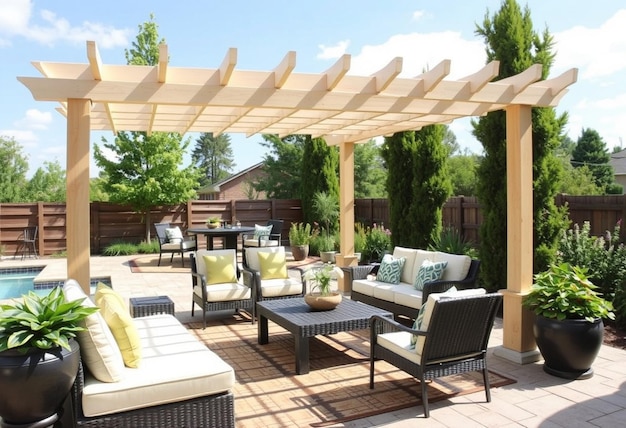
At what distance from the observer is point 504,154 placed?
22.0 ft

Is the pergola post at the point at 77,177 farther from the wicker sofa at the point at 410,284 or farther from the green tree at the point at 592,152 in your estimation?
the green tree at the point at 592,152

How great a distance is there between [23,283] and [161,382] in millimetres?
9290

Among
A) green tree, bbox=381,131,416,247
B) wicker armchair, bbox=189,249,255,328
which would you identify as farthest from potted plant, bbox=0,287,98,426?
green tree, bbox=381,131,416,247

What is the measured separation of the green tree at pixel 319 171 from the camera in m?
15.4

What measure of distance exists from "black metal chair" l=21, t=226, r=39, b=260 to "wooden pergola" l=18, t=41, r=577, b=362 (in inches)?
357

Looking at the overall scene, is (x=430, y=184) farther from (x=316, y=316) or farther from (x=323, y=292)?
(x=316, y=316)

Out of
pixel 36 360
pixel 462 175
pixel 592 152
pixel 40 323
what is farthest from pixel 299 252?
pixel 592 152

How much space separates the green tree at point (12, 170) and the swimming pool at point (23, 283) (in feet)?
52.2

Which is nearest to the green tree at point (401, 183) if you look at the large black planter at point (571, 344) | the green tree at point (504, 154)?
the green tree at point (504, 154)

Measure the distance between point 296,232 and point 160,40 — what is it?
7.22 metres

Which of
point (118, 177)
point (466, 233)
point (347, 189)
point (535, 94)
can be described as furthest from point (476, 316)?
point (118, 177)

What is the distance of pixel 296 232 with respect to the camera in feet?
42.8

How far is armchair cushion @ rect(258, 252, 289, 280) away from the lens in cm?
683

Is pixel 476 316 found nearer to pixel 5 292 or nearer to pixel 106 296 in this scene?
pixel 106 296
